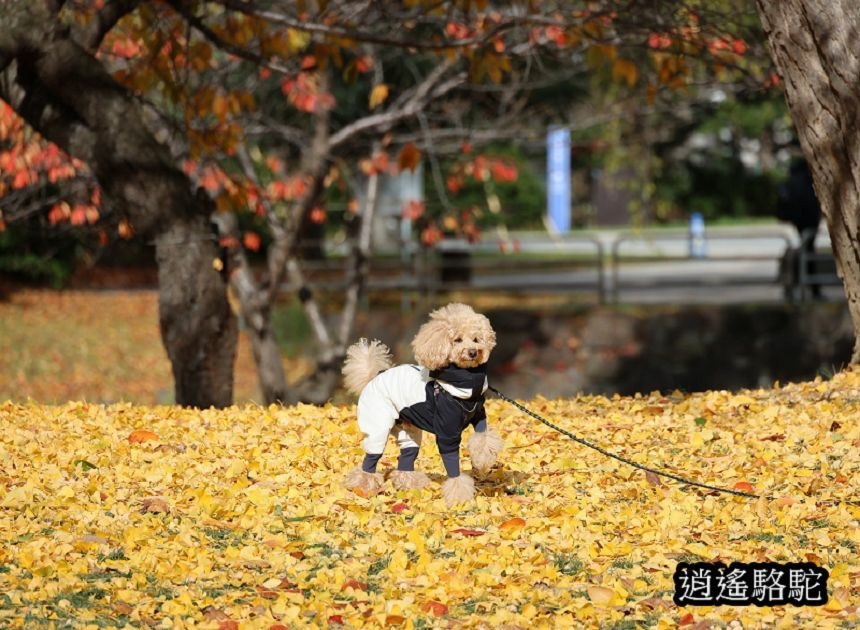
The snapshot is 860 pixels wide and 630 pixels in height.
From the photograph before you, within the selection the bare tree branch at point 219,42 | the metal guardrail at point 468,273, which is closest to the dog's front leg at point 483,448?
the bare tree branch at point 219,42

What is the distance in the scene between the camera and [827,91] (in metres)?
7.68

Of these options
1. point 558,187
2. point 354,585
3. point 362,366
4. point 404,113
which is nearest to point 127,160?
point 362,366

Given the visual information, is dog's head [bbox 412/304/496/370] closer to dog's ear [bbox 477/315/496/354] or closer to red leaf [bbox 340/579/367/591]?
dog's ear [bbox 477/315/496/354]

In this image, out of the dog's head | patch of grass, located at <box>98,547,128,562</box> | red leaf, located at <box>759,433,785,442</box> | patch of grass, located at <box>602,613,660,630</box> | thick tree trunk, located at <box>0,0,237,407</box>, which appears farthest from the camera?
thick tree trunk, located at <box>0,0,237,407</box>

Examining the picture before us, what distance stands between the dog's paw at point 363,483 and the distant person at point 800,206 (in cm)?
1322

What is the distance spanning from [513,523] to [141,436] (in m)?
2.55

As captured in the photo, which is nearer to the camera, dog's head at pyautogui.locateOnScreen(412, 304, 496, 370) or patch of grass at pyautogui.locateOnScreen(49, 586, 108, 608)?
patch of grass at pyautogui.locateOnScreen(49, 586, 108, 608)

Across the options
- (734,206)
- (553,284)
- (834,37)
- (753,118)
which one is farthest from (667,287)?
(734,206)

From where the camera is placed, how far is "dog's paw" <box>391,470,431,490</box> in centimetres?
664

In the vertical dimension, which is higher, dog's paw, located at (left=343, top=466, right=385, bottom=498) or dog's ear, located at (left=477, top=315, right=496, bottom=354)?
dog's ear, located at (left=477, top=315, right=496, bottom=354)

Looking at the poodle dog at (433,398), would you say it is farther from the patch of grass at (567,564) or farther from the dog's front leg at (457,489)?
the patch of grass at (567,564)

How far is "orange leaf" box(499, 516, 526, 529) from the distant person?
13404mm

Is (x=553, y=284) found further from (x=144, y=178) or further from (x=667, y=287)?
(x=144, y=178)

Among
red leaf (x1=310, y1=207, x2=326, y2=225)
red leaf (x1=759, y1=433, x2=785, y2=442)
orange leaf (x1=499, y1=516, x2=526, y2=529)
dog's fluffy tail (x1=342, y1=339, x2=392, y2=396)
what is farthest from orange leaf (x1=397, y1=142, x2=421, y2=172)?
orange leaf (x1=499, y1=516, x2=526, y2=529)
